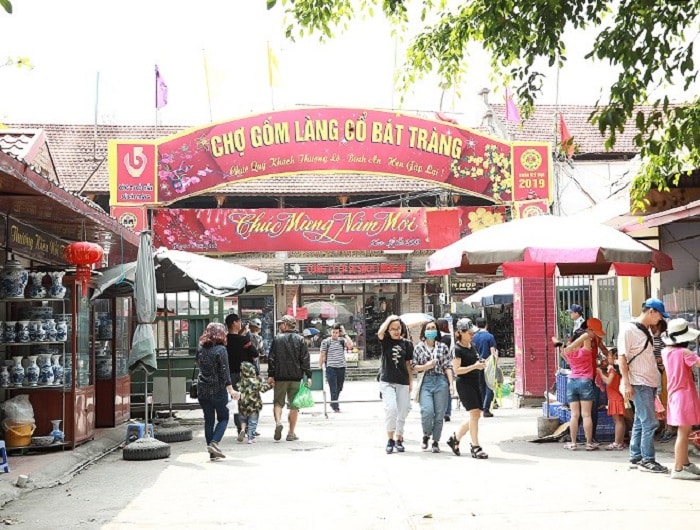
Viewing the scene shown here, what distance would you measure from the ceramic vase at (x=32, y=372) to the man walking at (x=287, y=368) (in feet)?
10.0

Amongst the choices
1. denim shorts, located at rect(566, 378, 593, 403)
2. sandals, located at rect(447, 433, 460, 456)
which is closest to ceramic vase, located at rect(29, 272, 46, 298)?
sandals, located at rect(447, 433, 460, 456)

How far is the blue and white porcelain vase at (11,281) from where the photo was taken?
10602mm

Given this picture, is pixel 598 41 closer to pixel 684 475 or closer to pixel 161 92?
pixel 684 475

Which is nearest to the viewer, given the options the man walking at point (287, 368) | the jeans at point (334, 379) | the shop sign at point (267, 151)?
the man walking at point (287, 368)

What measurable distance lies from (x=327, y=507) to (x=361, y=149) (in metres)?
10.2

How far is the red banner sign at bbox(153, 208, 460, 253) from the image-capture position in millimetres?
17906

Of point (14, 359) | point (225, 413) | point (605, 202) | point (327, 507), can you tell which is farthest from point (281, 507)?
point (605, 202)

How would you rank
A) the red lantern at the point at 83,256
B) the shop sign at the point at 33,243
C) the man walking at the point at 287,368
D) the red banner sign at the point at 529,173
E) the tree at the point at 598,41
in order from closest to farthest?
the tree at the point at 598,41
the shop sign at the point at 33,243
the red lantern at the point at 83,256
the man walking at the point at 287,368
the red banner sign at the point at 529,173

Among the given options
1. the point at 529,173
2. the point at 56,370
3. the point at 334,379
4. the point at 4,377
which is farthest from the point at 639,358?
the point at 334,379

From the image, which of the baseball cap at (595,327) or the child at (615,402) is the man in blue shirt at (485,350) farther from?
the baseball cap at (595,327)

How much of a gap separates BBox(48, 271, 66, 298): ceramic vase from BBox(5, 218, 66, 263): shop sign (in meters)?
0.63

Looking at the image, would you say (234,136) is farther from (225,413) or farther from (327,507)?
(327,507)

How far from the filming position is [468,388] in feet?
33.6

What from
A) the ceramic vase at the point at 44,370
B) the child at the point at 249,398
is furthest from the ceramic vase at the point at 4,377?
the child at the point at 249,398
